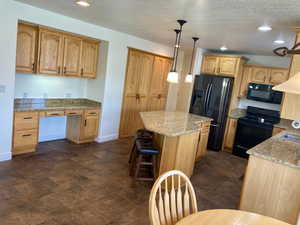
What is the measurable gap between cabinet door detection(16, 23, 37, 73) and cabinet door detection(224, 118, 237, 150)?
4.22m

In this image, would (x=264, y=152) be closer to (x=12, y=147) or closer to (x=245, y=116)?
(x=245, y=116)

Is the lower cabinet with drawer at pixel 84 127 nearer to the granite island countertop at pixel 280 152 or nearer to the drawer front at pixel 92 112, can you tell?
the drawer front at pixel 92 112

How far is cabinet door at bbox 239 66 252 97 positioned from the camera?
5.46 metres

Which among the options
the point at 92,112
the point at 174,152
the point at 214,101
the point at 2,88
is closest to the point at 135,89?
the point at 92,112

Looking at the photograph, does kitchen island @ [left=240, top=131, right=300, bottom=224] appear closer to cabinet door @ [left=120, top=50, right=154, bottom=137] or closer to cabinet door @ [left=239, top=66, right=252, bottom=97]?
cabinet door @ [left=239, top=66, right=252, bottom=97]

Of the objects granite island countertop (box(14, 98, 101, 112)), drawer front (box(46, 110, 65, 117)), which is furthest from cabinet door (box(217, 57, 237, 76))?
drawer front (box(46, 110, 65, 117))

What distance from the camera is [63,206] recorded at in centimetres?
263

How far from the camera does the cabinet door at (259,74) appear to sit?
207 inches

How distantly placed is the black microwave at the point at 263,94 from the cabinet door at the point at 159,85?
2168 mm

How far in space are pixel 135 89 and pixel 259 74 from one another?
2.89 m

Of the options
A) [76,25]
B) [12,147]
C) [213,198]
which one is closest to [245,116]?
[213,198]

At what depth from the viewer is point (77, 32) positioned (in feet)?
13.9

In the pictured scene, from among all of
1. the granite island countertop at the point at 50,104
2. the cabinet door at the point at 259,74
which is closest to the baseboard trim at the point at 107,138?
the granite island countertop at the point at 50,104

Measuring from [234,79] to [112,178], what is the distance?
139 inches
